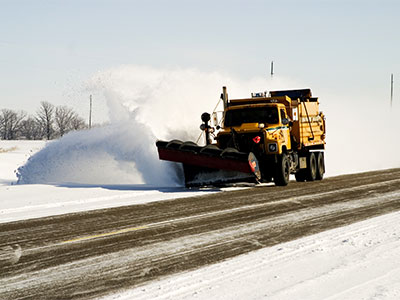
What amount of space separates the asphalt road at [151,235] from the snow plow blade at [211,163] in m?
1.40

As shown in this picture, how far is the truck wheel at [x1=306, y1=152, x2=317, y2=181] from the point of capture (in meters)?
18.6

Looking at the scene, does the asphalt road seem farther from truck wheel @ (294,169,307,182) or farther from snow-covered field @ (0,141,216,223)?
truck wheel @ (294,169,307,182)

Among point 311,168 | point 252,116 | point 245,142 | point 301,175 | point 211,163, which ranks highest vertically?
point 252,116

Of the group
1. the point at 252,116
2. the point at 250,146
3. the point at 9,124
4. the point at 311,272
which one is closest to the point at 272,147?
the point at 250,146

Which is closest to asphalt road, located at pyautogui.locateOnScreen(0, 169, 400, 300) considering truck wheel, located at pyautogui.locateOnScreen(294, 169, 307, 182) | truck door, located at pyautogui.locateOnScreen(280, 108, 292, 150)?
truck door, located at pyautogui.locateOnScreen(280, 108, 292, 150)

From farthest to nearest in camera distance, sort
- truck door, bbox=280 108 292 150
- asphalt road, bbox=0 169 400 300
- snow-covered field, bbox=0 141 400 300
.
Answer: truck door, bbox=280 108 292 150
asphalt road, bbox=0 169 400 300
snow-covered field, bbox=0 141 400 300

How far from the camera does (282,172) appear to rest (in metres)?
15.7

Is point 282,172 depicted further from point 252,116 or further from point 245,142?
point 252,116

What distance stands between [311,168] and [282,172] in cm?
325

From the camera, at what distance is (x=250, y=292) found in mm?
5047

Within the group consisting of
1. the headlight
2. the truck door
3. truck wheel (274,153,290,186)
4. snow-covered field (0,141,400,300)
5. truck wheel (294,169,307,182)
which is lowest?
truck wheel (294,169,307,182)

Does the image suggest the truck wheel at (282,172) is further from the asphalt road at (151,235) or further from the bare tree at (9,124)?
the bare tree at (9,124)

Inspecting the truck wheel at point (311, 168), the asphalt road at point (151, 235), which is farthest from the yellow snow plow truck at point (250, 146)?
the asphalt road at point (151, 235)

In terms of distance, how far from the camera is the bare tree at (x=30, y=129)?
372ft
